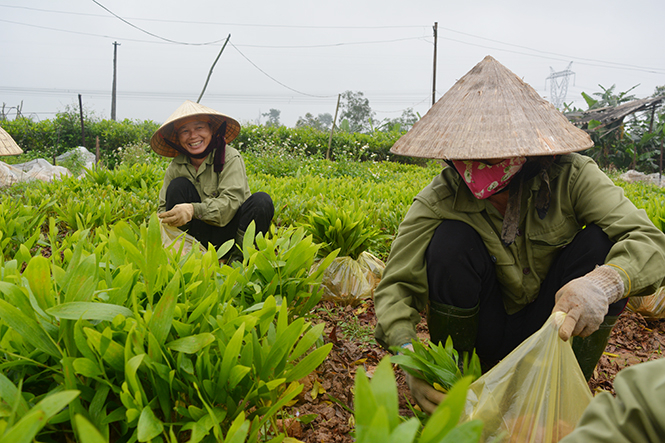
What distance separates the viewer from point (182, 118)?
2840mm

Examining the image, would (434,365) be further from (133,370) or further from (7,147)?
(7,147)

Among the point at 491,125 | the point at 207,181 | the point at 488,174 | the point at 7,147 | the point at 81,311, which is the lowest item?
the point at 81,311

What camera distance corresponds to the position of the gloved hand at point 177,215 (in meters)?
2.50

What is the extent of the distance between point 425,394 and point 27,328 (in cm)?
106

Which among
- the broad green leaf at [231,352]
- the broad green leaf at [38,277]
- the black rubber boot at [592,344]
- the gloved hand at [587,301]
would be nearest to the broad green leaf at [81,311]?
the broad green leaf at [38,277]

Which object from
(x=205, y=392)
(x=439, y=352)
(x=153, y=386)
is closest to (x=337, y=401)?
(x=439, y=352)

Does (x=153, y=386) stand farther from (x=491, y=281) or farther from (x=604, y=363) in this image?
(x=604, y=363)

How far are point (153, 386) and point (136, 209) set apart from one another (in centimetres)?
295

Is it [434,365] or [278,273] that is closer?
[434,365]

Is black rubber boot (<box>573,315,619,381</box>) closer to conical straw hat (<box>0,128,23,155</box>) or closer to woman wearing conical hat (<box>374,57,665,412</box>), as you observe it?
woman wearing conical hat (<box>374,57,665,412</box>)

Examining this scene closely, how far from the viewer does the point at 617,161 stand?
542 inches

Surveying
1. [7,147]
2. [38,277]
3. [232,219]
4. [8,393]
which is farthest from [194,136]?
[8,393]

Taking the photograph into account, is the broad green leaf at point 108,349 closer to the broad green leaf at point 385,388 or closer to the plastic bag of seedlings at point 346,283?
the broad green leaf at point 385,388

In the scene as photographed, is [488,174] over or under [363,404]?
over
